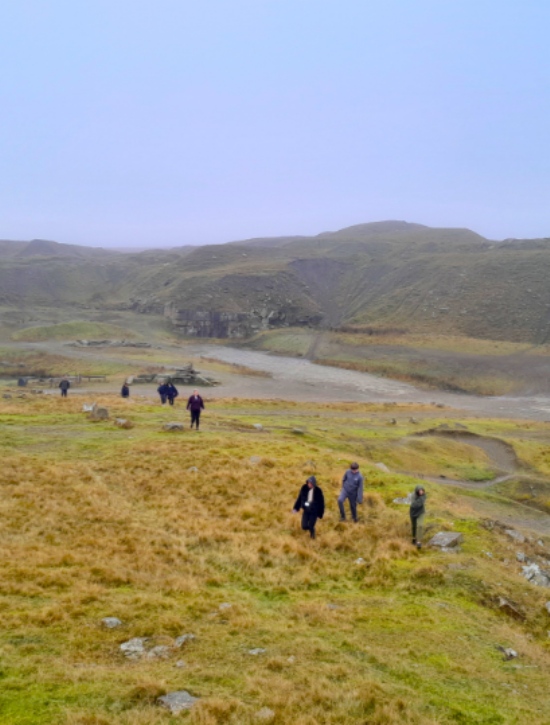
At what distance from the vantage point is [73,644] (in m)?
7.85

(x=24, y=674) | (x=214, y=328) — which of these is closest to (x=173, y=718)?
(x=24, y=674)

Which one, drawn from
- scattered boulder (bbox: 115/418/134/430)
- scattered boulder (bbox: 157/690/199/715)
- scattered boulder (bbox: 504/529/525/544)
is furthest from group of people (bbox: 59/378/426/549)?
scattered boulder (bbox: 115/418/134/430)

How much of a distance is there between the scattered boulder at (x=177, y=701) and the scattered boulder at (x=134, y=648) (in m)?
1.60

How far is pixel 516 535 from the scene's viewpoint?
1476cm

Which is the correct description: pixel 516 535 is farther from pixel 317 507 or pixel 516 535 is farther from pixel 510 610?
pixel 317 507

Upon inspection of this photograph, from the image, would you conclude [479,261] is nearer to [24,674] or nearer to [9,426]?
[9,426]

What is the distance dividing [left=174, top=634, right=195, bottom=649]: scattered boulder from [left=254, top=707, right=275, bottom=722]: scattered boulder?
251cm

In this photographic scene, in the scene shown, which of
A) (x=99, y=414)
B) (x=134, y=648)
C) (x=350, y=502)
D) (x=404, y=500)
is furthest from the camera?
(x=99, y=414)

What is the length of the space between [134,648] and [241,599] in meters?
2.86

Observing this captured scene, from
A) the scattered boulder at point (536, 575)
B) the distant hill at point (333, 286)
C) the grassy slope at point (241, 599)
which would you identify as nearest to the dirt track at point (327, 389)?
the grassy slope at point (241, 599)

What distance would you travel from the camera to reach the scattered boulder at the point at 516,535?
1440cm

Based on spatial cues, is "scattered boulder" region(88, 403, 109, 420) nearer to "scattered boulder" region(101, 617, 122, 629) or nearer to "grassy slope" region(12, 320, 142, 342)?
"scattered boulder" region(101, 617, 122, 629)

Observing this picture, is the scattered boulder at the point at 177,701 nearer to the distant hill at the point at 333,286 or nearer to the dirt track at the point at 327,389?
the dirt track at the point at 327,389

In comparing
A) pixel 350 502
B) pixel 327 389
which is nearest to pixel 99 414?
pixel 350 502
